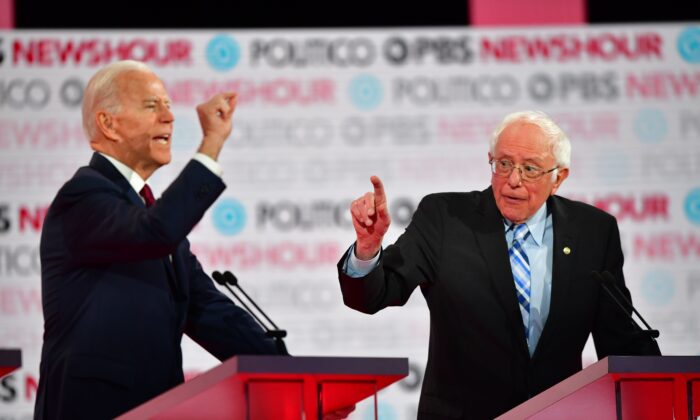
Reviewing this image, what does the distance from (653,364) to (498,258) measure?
840 mm

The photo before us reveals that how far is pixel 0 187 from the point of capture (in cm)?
514

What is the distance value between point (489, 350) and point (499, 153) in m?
0.58

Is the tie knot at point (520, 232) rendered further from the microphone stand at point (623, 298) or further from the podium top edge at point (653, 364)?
the podium top edge at point (653, 364)

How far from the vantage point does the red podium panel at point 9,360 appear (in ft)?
9.59

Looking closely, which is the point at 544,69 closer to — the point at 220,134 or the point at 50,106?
the point at 50,106

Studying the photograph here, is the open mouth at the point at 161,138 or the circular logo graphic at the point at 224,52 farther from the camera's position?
the circular logo graphic at the point at 224,52

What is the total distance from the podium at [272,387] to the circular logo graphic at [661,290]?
2845 millimetres

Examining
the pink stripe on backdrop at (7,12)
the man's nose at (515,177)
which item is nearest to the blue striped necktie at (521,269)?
the man's nose at (515,177)

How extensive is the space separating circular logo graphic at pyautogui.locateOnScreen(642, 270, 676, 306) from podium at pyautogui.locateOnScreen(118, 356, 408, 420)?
284 cm

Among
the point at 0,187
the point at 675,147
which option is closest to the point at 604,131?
the point at 675,147

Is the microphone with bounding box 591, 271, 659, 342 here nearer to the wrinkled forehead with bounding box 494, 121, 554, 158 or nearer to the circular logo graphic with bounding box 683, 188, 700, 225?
the wrinkled forehead with bounding box 494, 121, 554, 158

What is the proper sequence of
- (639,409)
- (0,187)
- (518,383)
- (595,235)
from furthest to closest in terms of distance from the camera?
1. (0,187)
2. (595,235)
3. (518,383)
4. (639,409)

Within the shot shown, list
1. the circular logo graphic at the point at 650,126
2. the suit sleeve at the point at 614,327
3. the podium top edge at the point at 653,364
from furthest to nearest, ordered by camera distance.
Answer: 1. the circular logo graphic at the point at 650,126
2. the suit sleeve at the point at 614,327
3. the podium top edge at the point at 653,364

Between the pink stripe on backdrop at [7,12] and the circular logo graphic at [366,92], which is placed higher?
the pink stripe on backdrop at [7,12]
